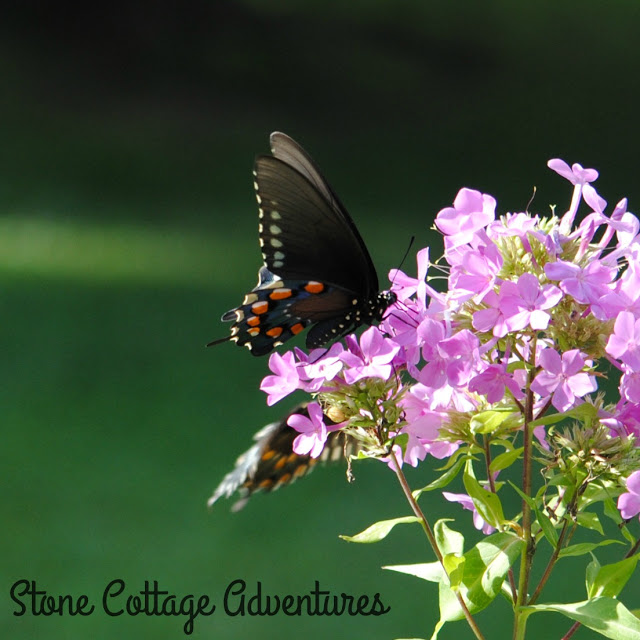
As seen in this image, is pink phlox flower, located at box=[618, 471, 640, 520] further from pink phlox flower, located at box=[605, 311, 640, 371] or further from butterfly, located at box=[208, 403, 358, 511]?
butterfly, located at box=[208, 403, 358, 511]

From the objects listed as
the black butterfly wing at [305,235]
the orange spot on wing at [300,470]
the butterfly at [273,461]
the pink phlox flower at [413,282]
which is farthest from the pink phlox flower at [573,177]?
the orange spot on wing at [300,470]

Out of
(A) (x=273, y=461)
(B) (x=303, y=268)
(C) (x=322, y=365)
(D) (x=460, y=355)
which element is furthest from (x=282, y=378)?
(A) (x=273, y=461)

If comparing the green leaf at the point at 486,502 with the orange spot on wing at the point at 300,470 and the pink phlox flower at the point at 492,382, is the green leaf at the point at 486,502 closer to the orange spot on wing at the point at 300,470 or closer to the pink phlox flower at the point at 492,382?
the pink phlox flower at the point at 492,382

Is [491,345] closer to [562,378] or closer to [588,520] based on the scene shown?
[562,378]

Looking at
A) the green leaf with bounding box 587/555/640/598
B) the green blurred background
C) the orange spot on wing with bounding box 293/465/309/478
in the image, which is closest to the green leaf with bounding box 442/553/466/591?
the green leaf with bounding box 587/555/640/598

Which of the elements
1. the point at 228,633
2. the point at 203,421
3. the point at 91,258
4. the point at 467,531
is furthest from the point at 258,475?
the point at 91,258
